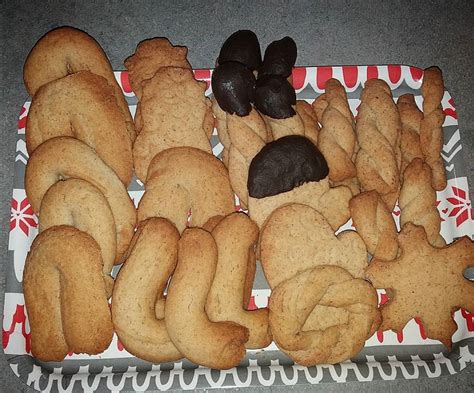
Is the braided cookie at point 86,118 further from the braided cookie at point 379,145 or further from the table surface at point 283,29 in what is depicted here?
the braided cookie at point 379,145

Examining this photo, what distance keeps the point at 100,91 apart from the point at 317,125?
0.63m

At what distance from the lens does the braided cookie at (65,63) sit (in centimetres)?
139

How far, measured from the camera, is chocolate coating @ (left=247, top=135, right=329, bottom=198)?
1230 mm

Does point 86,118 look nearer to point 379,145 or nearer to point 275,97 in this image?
point 275,97

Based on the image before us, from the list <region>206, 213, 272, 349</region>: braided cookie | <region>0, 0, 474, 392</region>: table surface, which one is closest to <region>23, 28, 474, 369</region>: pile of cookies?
<region>206, 213, 272, 349</region>: braided cookie

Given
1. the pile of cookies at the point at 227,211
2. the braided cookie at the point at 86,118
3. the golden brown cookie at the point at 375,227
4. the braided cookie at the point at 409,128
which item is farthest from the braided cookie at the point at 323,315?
the braided cookie at the point at 86,118

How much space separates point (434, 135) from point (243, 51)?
1.98ft

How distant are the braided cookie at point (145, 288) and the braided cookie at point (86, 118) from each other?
255 mm

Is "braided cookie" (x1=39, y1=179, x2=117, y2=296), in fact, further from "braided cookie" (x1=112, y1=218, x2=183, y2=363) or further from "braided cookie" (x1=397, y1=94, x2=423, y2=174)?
"braided cookie" (x1=397, y1=94, x2=423, y2=174)

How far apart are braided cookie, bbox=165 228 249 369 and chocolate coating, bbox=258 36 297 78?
20.4 inches

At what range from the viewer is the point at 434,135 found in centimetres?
136

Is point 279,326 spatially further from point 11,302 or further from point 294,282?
point 11,302

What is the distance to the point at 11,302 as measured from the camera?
4.17ft

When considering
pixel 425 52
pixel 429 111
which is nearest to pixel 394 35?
pixel 425 52
